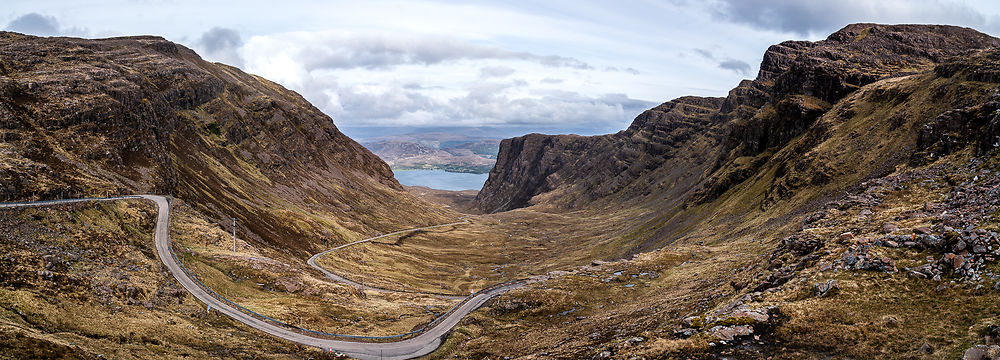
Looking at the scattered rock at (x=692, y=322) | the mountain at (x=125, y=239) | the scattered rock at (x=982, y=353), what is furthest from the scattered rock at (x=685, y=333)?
the mountain at (x=125, y=239)

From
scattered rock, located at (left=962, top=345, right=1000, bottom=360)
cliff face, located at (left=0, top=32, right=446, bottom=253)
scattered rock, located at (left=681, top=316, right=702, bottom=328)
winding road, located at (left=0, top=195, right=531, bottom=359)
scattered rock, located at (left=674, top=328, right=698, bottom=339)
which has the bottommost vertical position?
winding road, located at (left=0, top=195, right=531, bottom=359)

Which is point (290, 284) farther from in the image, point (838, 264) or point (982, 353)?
→ point (982, 353)

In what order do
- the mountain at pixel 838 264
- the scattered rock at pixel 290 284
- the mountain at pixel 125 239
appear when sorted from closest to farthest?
the mountain at pixel 838 264 < the mountain at pixel 125 239 < the scattered rock at pixel 290 284

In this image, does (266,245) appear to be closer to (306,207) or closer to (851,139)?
(306,207)

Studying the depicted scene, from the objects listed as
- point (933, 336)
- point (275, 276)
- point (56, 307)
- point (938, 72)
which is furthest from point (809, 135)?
point (56, 307)

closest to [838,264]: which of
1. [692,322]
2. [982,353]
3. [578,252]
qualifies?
[692,322]

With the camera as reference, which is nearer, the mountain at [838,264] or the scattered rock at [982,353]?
the scattered rock at [982,353]

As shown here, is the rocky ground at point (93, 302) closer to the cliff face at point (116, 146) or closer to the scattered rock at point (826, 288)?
the cliff face at point (116, 146)

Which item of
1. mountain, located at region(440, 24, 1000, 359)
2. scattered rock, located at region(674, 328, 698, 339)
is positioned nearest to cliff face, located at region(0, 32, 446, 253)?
mountain, located at region(440, 24, 1000, 359)

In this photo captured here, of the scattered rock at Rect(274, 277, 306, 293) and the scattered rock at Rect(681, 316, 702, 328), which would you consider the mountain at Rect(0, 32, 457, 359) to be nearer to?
the scattered rock at Rect(274, 277, 306, 293)

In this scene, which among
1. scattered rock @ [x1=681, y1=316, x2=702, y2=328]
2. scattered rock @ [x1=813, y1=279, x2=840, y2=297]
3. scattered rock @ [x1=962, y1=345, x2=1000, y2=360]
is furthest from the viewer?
scattered rock @ [x1=681, y1=316, x2=702, y2=328]

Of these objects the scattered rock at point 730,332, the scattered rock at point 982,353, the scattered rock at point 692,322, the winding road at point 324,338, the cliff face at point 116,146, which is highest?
the cliff face at point 116,146

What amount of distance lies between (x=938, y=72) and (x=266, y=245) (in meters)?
158

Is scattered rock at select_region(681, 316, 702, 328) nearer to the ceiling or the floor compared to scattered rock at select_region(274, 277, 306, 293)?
nearer to the ceiling
